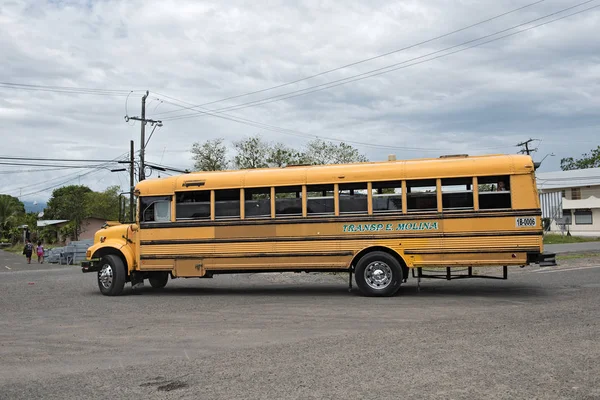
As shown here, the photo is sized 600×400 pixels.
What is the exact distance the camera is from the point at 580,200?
158ft

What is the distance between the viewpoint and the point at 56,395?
513 centimetres

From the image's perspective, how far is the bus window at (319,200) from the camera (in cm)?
1145

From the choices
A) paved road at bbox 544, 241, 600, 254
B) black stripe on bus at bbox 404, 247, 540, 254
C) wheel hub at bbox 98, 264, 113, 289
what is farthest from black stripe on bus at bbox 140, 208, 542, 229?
paved road at bbox 544, 241, 600, 254

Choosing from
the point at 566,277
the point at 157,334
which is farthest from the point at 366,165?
the point at 566,277

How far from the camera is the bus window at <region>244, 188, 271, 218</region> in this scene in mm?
11781

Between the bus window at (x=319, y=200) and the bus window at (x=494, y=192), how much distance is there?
2.98 metres

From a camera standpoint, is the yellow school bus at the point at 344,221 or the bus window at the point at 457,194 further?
the bus window at the point at 457,194

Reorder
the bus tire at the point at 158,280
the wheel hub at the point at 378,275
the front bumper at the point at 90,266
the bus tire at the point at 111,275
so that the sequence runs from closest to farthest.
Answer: the wheel hub at the point at 378,275 < the bus tire at the point at 111,275 < the front bumper at the point at 90,266 < the bus tire at the point at 158,280

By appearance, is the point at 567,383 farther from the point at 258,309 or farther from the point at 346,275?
the point at 346,275

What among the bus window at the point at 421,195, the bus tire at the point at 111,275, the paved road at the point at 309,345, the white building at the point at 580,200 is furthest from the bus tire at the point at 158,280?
the white building at the point at 580,200

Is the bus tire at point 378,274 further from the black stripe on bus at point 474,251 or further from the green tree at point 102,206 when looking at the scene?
the green tree at point 102,206

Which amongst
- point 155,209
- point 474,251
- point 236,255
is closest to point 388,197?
point 474,251

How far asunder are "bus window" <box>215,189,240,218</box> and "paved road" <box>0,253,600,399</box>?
183 centimetres

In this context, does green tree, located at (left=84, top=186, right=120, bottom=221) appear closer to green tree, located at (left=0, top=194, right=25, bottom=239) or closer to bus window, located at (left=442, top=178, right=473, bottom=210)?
green tree, located at (left=0, top=194, right=25, bottom=239)
